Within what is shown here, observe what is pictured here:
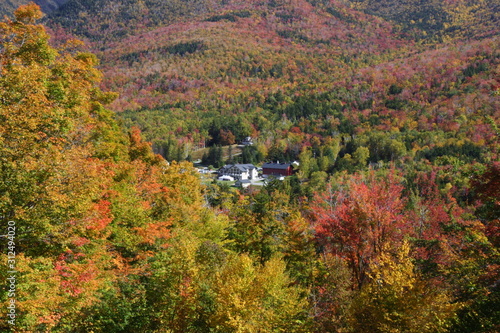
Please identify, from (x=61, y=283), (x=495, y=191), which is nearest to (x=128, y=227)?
(x=61, y=283)

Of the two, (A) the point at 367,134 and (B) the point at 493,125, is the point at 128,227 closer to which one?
(B) the point at 493,125

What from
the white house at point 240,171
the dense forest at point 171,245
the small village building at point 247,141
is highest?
the dense forest at point 171,245

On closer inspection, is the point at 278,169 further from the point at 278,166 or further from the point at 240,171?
the point at 240,171

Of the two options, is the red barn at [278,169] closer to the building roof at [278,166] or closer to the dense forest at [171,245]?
the building roof at [278,166]

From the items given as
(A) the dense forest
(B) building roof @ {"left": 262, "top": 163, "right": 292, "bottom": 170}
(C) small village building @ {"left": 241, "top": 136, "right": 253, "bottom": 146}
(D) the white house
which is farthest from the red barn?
(A) the dense forest

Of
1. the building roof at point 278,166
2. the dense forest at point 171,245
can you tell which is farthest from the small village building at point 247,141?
the dense forest at point 171,245
